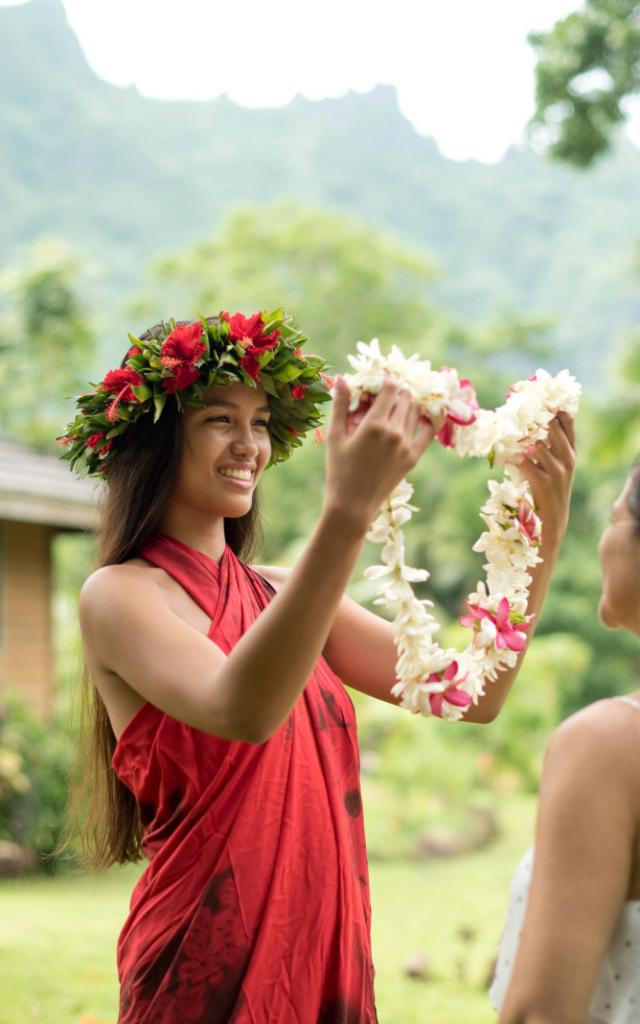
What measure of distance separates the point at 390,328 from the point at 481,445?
26287 millimetres

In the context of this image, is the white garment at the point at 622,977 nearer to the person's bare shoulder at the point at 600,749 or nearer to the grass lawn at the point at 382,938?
the person's bare shoulder at the point at 600,749

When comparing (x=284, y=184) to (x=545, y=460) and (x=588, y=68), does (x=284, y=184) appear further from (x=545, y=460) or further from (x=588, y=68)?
(x=545, y=460)

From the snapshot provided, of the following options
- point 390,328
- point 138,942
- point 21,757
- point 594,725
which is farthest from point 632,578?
point 390,328

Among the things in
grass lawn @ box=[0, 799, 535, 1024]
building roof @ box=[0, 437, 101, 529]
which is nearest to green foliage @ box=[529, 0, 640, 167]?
building roof @ box=[0, 437, 101, 529]

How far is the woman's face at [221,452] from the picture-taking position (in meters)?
2.19

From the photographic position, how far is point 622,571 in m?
1.75

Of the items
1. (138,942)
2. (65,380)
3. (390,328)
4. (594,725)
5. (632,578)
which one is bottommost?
(138,942)

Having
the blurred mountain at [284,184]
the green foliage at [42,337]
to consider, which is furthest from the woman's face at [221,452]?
the blurred mountain at [284,184]

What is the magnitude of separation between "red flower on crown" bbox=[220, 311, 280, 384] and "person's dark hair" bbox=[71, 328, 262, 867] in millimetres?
160

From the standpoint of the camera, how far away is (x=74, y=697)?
2676 millimetres

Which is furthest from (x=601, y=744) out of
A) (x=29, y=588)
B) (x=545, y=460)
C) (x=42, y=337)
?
(x=42, y=337)

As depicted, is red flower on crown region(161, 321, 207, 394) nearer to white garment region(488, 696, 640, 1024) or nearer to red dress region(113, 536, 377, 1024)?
red dress region(113, 536, 377, 1024)

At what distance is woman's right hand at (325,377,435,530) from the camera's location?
1576 mm

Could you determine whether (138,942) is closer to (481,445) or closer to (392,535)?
(392,535)
